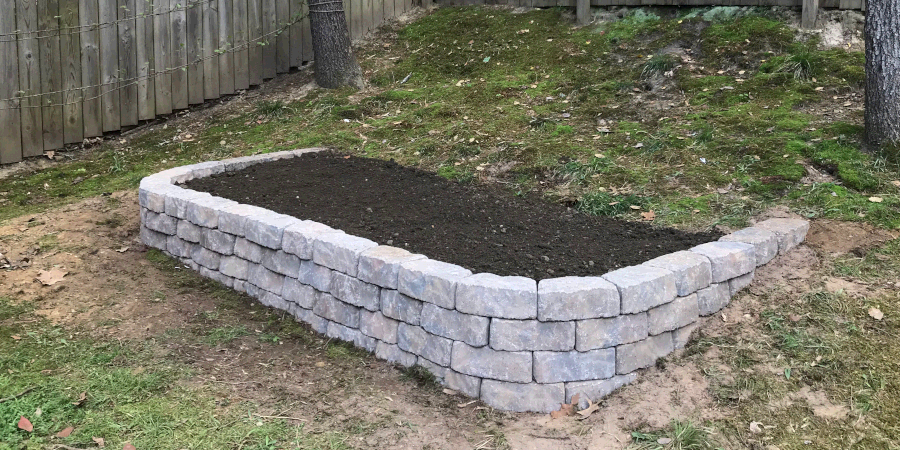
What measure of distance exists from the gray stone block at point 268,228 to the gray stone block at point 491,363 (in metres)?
1.55

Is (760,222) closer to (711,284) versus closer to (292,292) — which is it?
(711,284)

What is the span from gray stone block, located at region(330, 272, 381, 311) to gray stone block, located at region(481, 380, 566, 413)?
85cm

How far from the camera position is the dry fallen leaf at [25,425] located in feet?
11.8

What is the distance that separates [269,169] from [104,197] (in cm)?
147

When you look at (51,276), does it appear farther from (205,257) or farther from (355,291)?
(355,291)

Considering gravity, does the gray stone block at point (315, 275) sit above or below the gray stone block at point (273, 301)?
above

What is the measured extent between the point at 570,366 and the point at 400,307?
0.96m

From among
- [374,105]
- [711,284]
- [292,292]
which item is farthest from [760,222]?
[374,105]

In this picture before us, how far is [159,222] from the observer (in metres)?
5.91

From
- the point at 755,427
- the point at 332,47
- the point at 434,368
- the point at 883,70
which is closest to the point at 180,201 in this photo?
the point at 434,368

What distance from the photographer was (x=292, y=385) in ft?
13.6

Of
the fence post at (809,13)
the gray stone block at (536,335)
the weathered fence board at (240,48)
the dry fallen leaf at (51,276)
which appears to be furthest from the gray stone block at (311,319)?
the fence post at (809,13)

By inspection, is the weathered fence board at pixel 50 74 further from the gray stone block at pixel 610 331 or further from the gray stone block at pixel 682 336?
the gray stone block at pixel 682 336

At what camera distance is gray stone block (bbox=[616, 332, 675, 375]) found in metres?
3.92
